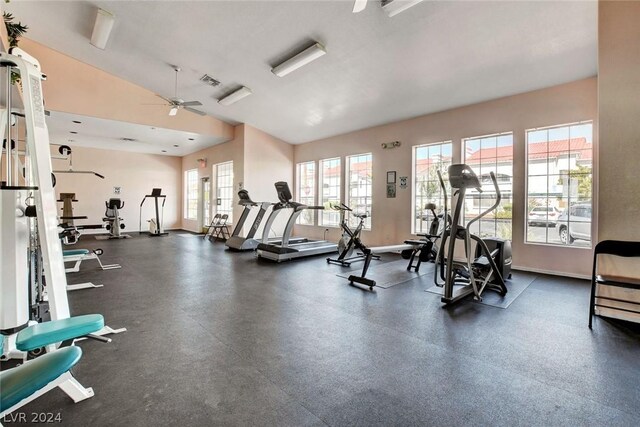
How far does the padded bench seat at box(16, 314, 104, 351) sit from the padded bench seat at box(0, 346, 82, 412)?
1.21ft

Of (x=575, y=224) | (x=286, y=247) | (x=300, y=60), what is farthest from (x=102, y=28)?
(x=575, y=224)

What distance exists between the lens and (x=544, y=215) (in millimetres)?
5191

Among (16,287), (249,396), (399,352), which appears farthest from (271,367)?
(16,287)

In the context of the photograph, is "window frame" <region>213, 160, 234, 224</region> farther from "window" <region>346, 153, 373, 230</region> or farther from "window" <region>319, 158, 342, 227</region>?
"window" <region>346, 153, 373, 230</region>

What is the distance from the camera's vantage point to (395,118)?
6.97m

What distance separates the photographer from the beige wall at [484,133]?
4.84 meters

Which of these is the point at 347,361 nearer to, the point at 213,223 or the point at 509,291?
the point at 509,291

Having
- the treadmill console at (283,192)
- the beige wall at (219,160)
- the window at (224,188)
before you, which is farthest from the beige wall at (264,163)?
the treadmill console at (283,192)

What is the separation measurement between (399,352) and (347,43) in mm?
4424

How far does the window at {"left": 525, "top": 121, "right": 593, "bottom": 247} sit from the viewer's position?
190 inches

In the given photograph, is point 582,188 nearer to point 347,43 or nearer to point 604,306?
point 604,306

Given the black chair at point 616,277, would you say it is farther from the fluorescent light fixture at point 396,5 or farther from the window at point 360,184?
the window at point 360,184

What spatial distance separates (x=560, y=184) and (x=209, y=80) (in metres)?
7.18

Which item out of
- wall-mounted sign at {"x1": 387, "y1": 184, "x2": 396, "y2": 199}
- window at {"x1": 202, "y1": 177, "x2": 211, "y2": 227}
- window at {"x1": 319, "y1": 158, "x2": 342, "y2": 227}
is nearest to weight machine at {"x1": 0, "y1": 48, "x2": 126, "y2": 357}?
wall-mounted sign at {"x1": 387, "y1": 184, "x2": 396, "y2": 199}
